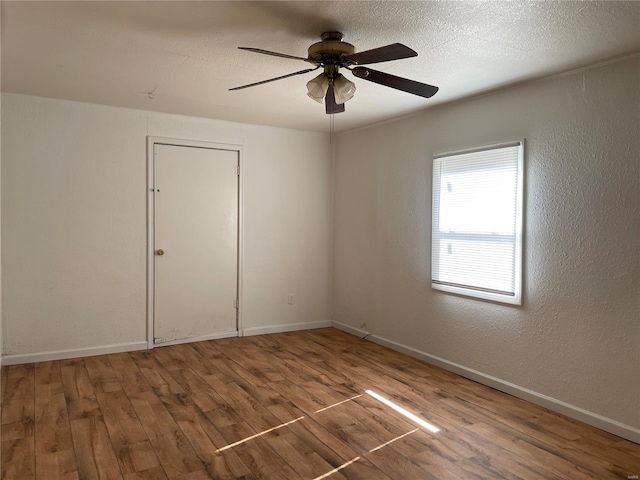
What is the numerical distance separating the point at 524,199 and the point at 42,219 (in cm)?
409

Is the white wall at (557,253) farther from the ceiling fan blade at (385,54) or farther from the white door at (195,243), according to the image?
the white door at (195,243)

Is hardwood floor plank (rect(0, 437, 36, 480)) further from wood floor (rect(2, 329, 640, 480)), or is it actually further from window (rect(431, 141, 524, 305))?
window (rect(431, 141, 524, 305))

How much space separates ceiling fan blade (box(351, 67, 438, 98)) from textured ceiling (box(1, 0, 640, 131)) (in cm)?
23

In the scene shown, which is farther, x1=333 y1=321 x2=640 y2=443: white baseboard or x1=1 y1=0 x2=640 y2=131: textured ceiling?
x1=333 y1=321 x2=640 y2=443: white baseboard

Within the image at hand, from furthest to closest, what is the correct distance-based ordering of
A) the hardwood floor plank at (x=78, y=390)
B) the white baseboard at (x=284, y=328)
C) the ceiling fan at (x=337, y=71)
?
the white baseboard at (x=284, y=328)
the hardwood floor plank at (x=78, y=390)
the ceiling fan at (x=337, y=71)

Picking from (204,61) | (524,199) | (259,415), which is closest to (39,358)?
(259,415)

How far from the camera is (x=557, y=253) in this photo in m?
3.32

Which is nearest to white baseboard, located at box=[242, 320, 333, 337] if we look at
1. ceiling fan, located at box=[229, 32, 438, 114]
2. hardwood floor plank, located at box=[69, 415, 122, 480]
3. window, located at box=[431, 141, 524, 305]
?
window, located at box=[431, 141, 524, 305]

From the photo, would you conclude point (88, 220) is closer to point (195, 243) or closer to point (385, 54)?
point (195, 243)

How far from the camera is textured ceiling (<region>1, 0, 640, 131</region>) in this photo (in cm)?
238

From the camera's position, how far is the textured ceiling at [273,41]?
93.7 inches

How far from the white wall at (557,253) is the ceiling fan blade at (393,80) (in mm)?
1173

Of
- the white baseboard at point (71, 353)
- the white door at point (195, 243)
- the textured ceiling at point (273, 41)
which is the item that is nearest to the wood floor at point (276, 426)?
the white baseboard at point (71, 353)

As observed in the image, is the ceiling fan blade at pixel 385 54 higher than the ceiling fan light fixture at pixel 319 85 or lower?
higher
